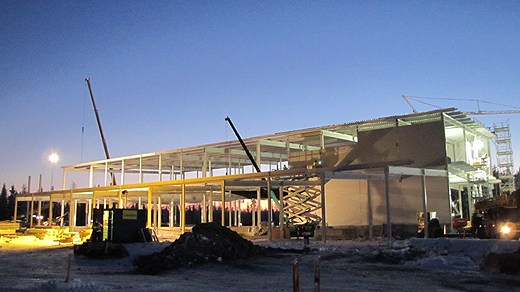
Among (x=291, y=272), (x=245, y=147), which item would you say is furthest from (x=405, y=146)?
(x=291, y=272)

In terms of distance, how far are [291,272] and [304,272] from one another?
1.99 feet

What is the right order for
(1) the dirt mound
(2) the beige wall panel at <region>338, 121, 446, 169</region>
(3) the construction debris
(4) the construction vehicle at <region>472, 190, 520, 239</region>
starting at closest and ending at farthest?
(3) the construction debris, (1) the dirt mound, (4) the construction vehicle at <region>472, 190, 520, 239</region>, (2) the beige wall panel at <region>338, 121, 446, 169</region>

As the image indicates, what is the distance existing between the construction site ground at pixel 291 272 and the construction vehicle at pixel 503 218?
146 inches

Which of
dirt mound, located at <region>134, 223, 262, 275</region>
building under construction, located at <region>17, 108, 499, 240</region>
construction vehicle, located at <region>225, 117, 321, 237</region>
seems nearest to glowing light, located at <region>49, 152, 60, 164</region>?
building under construction, located at <region>17, 108, 499, 240</region>

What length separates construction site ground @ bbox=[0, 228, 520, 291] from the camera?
12.8 metres

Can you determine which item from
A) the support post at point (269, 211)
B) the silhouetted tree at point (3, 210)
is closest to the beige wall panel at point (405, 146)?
the support post at point (269, 211)

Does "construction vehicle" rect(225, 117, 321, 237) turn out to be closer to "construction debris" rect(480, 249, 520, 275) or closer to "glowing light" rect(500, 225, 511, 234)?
"glowing light" rect(500, 225, 511, 234)

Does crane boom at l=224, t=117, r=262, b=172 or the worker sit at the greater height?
crane boom at l=224, t=117, r=262, b=172

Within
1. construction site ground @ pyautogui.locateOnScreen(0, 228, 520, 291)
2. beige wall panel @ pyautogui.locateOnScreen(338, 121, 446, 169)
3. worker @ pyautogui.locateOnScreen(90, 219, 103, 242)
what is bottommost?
construction site ground @ pyautogui.locateOnScreen(0, 228, 520, 291)

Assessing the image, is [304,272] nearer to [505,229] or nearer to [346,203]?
[505,229]

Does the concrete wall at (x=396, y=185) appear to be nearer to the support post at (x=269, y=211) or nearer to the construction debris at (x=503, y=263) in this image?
the support post at (x=269, y=211)

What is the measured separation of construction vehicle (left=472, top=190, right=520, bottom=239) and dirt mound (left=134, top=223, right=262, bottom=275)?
9863mm

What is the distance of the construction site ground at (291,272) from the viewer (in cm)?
1277

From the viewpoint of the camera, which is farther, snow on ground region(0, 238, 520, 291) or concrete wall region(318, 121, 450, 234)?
concrete wall region(318, 121, 450, 234)
